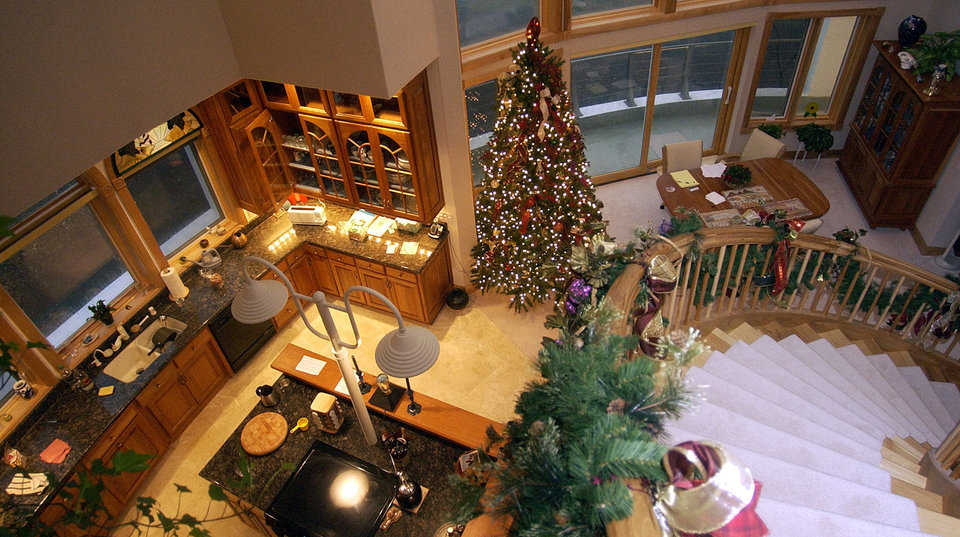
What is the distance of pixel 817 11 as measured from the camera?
7281 mm

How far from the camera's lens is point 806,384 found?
418 centimetres

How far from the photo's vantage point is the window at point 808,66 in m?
7.47

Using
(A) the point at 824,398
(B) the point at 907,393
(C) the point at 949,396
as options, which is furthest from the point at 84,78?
(C) the point at 949,396

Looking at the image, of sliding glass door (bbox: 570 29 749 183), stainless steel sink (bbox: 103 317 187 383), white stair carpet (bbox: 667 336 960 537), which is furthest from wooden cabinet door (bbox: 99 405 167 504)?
sliding glass door (bbox: 570 29 749 183)

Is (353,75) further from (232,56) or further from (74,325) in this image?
(74,325)

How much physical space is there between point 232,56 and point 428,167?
1980 millimetres

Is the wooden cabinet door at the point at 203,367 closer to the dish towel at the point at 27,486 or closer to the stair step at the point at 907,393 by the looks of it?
the dish towel at the point at 27,486

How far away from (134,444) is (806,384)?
550cm

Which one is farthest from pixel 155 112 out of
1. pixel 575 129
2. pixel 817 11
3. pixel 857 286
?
pixel 817 11

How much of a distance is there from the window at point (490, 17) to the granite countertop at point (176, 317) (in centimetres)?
229

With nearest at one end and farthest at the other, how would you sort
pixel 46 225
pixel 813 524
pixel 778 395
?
pixel 813 524, pixel 778 395, pixel 46 225

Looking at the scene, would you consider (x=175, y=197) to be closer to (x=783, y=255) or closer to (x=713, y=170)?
(x=783, y=255)

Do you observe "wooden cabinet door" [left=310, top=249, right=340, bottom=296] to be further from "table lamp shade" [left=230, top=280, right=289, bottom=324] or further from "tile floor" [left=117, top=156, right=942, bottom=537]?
"table lamp shade" [left=230, top=280, right=289, bottom=324]

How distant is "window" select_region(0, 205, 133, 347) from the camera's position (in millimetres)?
4680
